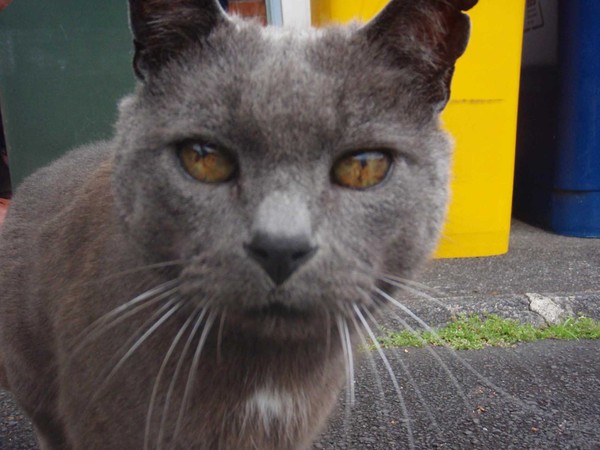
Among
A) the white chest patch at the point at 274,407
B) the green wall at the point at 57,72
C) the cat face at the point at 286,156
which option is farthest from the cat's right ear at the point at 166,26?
the green wall at the point at 57,72

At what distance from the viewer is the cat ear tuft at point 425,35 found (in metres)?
1.05

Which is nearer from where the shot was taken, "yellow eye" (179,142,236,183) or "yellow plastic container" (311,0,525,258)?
"yellow eye" (179,142,236,183)

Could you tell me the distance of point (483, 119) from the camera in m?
2.70

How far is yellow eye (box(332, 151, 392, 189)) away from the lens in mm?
993

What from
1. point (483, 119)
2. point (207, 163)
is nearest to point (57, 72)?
point (483, 119)

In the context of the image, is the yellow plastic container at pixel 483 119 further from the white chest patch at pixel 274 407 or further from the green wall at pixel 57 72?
the white chest patch at pixel 274 407

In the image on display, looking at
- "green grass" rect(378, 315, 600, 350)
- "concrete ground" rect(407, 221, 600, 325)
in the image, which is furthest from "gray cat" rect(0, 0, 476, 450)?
"concrete ground" rect(407, 221, 600, 325)

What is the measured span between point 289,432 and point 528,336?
1.29 m

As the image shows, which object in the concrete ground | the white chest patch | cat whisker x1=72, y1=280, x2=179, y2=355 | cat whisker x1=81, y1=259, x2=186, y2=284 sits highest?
cat whisker x1=81, y1=259, x2=186, y2=284

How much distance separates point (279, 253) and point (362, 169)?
0.24 metres

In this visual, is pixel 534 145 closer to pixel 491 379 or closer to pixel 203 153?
pixel 491 379

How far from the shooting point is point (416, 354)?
2.12 m

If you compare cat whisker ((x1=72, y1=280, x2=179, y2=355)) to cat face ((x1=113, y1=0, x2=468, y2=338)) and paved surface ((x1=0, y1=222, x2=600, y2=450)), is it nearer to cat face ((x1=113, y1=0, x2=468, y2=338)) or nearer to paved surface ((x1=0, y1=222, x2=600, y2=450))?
cat face ((x1=113, y1=0, x2=468, y2=338))

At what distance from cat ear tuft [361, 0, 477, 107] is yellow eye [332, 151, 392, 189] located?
185 mm
